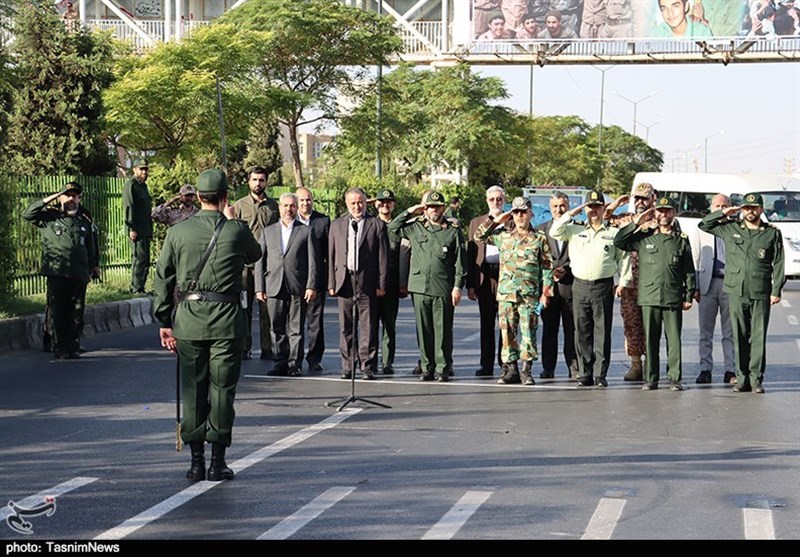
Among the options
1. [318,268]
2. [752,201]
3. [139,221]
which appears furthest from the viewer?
[139,221]

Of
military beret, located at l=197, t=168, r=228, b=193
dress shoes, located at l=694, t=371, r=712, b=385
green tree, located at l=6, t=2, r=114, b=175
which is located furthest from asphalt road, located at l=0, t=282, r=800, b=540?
green tree, located at l=6, t=2, r=114, b=175

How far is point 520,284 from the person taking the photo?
14.3 m

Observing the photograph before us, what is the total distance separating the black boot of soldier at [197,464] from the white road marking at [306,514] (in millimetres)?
860

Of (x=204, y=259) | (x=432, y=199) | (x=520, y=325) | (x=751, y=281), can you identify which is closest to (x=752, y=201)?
(x=751, y=281)

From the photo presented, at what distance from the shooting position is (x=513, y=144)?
52.2 metres

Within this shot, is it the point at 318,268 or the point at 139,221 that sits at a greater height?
the point at 139,221

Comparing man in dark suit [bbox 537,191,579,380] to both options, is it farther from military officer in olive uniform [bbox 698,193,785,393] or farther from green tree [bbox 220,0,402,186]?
green tree [bbox 220,0,402,186]

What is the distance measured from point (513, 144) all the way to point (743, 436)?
41308 mm

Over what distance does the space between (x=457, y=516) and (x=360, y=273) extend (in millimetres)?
7005

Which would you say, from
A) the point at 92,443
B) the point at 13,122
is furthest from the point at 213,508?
the point at 13,122

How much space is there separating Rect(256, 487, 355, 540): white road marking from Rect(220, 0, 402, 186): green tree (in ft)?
98.8

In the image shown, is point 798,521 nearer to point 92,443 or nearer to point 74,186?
point 92,443

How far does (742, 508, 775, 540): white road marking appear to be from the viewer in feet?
25.4

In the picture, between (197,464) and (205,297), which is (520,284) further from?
(197,464)
